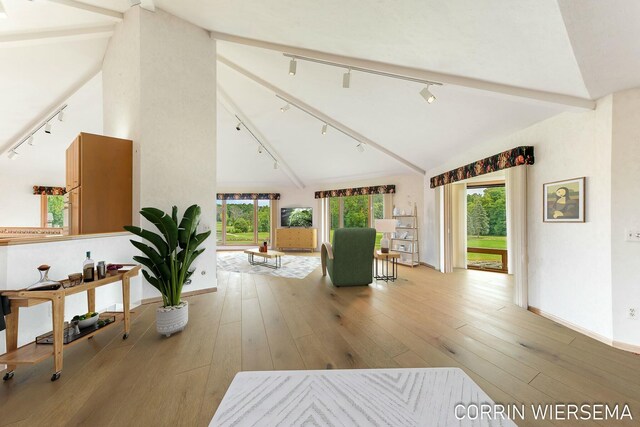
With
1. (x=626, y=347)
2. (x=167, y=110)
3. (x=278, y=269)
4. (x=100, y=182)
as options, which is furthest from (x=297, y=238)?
(x=626, y=347)

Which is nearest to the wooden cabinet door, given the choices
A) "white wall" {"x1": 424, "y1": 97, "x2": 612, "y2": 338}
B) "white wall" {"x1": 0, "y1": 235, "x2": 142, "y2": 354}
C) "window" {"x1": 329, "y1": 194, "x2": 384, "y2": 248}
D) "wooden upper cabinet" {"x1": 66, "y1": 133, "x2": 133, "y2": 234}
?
"wooden upper cabinet" {"x1": 66, "y1": 133, "x2": 133, "y2": 234}

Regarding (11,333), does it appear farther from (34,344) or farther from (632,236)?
(632,236)

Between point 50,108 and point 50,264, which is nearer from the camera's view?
point 50,264

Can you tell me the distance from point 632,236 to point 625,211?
0.74ft

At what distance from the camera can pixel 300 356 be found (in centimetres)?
187

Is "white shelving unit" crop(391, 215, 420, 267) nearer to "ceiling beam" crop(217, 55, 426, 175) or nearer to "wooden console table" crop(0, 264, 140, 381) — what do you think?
"ceiling beam" crop(217, 55, 426, 175)

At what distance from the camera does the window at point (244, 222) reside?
29.9ft

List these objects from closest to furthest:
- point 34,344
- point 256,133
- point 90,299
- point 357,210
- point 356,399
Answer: point 356,399 < point 34,344 < point 90,299 < point 256,133 < point 357,210

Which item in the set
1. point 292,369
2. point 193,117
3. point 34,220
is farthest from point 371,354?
point 34,220

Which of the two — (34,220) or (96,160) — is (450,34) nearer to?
(96,160)

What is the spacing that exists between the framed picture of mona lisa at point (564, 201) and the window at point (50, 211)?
11.0 m

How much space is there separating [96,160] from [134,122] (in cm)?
65

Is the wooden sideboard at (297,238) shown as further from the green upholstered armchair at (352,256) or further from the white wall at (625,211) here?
the white wall at (625,211)

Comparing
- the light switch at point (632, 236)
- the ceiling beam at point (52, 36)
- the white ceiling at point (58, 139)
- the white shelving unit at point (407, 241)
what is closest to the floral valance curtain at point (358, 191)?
the white shelving unit at point (407, 241)
